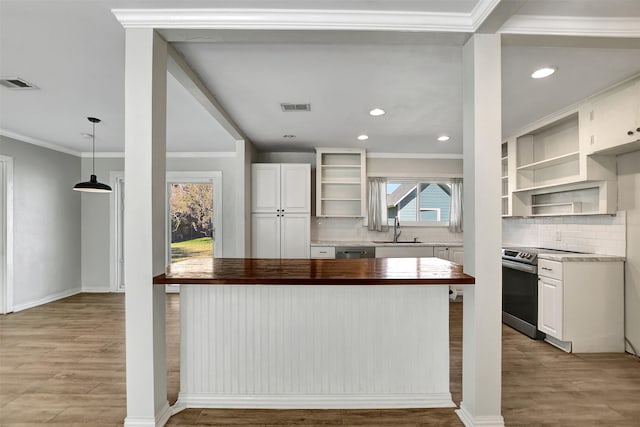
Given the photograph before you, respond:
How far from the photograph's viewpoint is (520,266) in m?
3.91

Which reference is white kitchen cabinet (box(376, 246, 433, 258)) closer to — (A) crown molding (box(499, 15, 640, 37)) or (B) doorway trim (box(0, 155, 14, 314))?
(A) crown molding (box(499, 15, 640, 37))

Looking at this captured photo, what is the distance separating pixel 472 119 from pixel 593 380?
2391mm

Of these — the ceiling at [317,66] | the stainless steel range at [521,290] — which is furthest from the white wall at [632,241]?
the ceiling at [317,66]

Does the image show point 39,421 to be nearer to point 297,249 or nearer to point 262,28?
point 262,28

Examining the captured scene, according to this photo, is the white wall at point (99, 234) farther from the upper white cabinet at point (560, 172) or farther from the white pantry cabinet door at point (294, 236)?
the upper white cabinet at point (560, 172)

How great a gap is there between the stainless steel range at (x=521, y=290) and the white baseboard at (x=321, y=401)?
1.98 m

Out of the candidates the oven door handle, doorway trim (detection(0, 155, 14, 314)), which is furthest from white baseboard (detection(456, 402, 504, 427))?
doorway trim (detection(0, 155, 14, 314))

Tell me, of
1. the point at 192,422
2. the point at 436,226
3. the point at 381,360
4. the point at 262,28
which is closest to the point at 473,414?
the point at 381,360

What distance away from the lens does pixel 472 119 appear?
2107 millimetres

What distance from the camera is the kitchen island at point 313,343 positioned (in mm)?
2365

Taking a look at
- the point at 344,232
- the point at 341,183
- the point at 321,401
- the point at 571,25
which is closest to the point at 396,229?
the point at 344,232

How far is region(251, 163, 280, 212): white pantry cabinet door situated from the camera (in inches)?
202

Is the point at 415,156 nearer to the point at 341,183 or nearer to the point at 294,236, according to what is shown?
the point at 341,183

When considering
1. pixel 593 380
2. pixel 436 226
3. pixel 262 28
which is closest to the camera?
pixel 262 28
